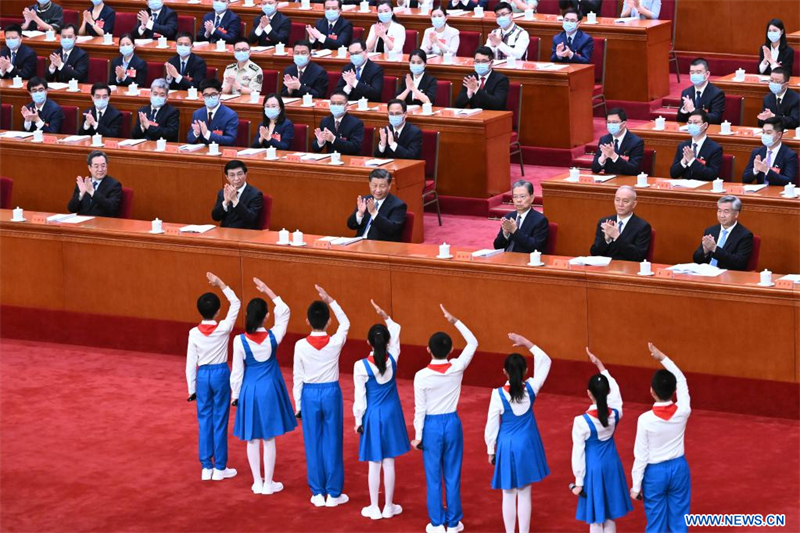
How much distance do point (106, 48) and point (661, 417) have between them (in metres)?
11.4

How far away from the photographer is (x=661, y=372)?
7.82 m

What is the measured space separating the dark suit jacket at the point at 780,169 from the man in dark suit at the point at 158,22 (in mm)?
8340

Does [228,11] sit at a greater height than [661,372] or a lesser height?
greater

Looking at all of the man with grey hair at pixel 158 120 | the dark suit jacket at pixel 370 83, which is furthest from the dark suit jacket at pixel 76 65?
the dark suit jacket at pixel 370 83

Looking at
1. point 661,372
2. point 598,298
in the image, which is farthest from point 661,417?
point 598,298

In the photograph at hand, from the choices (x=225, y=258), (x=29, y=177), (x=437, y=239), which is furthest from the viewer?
(x=29, y=177)

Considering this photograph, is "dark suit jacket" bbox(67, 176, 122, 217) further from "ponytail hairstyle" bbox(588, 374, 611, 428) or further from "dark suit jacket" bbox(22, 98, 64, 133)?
"ponytail hairstyle" bbox(588, 374, 611, 428)

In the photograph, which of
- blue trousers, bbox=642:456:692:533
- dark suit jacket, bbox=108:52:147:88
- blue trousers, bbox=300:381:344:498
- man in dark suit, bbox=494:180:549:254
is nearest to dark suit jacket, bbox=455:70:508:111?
man in dark suit, bbox=494:180:549:254

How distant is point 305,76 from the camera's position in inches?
614

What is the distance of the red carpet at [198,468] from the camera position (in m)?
8.74

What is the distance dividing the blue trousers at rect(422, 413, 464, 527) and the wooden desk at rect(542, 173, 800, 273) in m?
4.23

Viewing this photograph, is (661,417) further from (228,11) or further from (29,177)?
(228,11)

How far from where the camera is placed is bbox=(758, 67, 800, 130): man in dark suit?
13664 millimetres

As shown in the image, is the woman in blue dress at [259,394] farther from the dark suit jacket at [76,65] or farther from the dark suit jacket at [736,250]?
the dark suit jacket at [76,65]
